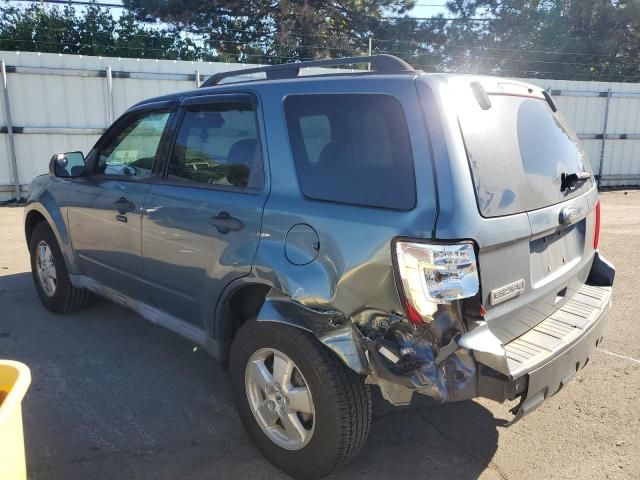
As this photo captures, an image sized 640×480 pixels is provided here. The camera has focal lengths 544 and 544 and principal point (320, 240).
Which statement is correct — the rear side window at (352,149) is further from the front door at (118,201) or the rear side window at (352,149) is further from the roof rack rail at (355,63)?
the front door at (118,201)

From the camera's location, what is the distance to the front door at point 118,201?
3.62m

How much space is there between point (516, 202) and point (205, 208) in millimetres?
1636

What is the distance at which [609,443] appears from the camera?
297 cm

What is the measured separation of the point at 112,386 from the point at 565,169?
3.06m

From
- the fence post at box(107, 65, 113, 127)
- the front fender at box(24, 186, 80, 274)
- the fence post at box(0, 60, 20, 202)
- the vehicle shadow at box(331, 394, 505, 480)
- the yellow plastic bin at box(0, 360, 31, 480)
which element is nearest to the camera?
the yellow plastic bin at box(0, 360, 31, 480)

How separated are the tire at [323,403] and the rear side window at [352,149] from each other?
0.68 metres

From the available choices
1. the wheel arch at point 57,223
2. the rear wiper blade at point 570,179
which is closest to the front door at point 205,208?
the wheel arch at point 57,223

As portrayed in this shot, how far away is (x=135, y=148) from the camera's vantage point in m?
3.92

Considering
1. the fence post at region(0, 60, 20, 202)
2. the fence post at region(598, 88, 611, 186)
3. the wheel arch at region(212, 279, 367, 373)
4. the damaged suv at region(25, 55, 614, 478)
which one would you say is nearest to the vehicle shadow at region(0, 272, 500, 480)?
the damaged suv at region(25, 55, 614, 478)

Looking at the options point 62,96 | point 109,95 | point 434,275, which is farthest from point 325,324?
point 62,96

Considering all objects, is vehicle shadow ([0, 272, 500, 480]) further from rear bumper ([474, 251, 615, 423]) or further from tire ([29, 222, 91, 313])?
rear bumper ([474, 251, 615, 423])

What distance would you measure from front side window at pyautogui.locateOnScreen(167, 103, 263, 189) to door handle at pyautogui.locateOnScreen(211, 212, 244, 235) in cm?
18

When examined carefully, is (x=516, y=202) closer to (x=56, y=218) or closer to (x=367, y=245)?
(x=367, y=245)

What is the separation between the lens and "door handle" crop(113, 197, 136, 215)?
3.59 metres
